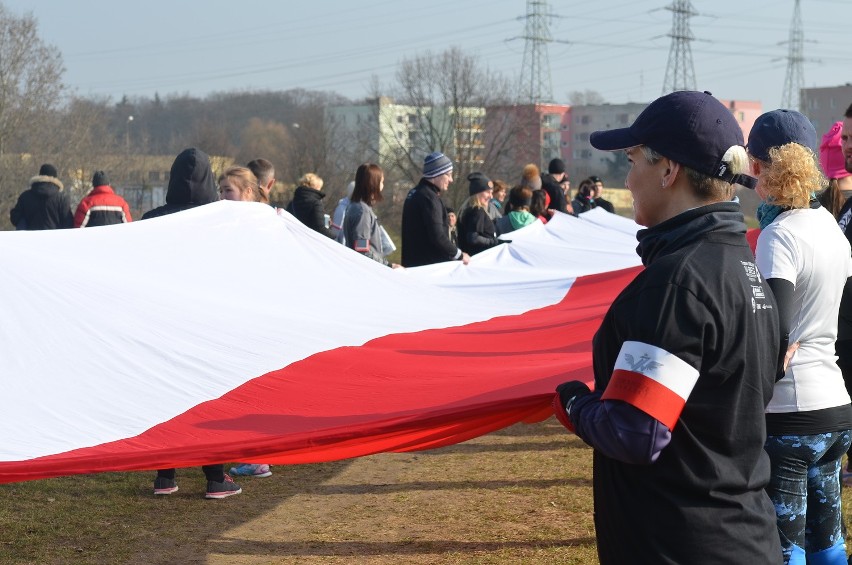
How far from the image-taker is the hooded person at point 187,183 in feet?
18.3

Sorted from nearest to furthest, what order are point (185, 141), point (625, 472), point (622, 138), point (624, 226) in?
point (625, 472)
point (622, 138)
point (624, 226)
point (185, 141)

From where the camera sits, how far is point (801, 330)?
2.85m

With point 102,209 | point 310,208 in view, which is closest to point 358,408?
point 310,208

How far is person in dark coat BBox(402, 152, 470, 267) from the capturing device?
7.21 meters

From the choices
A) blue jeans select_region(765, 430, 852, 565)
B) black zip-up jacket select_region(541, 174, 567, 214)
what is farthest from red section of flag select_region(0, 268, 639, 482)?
black zip-up jacket select_region(541, 174, 567, 214)

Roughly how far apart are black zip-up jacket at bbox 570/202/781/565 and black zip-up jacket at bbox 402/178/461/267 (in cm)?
526

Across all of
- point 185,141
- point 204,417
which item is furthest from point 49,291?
point 185,141

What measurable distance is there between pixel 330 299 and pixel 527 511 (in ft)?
4.86

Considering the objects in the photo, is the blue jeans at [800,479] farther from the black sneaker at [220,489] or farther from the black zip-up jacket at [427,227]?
the black zip-up jacket at [427,227]

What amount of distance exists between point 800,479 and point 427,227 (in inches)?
184

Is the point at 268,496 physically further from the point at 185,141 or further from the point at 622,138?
the point at 185,141

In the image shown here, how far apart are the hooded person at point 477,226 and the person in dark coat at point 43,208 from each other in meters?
4.20

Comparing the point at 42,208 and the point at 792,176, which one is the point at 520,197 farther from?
the point at 792,176

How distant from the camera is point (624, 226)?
11.0m
